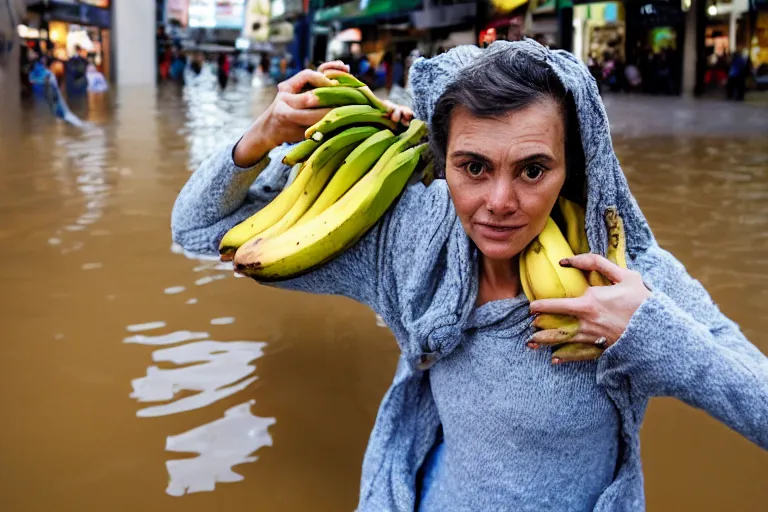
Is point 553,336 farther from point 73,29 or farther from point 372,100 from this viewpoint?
point 73,29

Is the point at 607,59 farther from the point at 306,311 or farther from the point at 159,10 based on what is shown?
the point at 159,10

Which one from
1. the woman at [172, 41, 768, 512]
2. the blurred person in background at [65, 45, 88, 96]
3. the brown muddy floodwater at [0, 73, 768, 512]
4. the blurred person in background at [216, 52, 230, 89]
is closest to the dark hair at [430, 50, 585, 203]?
the woman at [172, 41, 768, 512]

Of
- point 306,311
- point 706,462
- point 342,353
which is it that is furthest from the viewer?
point 306,311

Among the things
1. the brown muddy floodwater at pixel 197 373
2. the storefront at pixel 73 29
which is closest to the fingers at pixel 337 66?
the brown muddy floodwater at pixel 197 373

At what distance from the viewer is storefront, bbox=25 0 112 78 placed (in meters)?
29.1

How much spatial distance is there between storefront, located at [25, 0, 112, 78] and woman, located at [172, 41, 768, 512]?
27.7m

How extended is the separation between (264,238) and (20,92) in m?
23.5

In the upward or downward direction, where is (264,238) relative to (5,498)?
upward

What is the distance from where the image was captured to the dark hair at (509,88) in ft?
5.03

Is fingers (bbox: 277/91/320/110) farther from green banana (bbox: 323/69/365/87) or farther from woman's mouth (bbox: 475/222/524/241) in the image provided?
woman's mouth (bbox: 475/222/524/241)

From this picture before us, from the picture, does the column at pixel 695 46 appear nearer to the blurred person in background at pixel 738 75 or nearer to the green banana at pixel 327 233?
the blurred person in background at pixel 738 75

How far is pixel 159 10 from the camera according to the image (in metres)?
61.4

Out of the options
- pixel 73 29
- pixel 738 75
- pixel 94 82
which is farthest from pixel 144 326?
pixel 73 29

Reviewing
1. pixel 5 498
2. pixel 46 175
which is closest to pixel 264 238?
pixel 5 498
